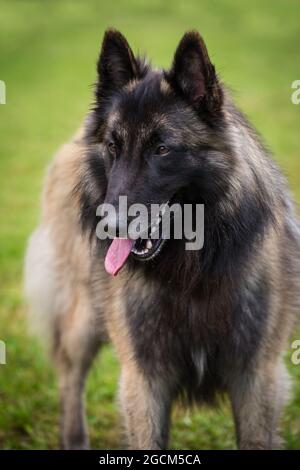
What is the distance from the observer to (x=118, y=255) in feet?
11.1

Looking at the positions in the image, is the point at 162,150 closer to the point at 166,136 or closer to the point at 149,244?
the point at 166,136

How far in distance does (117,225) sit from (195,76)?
0.84m

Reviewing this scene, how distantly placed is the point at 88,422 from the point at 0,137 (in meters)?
9.93

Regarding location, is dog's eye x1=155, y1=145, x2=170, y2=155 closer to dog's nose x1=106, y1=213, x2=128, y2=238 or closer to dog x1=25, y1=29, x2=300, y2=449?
dog x1=25, y1=29, x2=300, y2=449

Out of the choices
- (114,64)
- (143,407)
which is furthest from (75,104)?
(143,407)

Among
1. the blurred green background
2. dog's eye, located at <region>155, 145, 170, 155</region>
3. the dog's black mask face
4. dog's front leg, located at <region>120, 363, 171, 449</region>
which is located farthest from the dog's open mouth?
the blurred green background

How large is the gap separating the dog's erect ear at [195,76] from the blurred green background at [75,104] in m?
2.54
